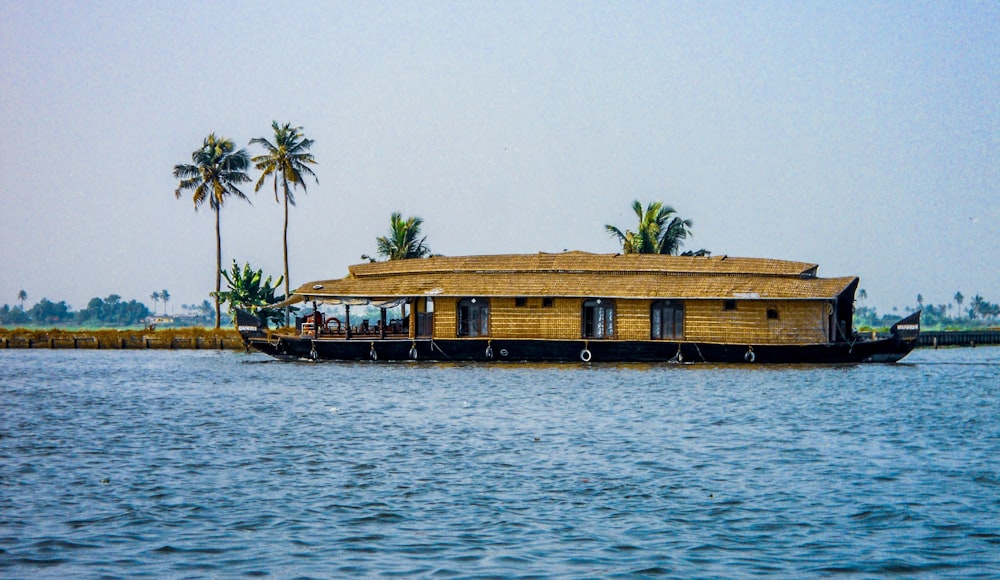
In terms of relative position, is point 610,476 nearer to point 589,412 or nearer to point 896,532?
point 896,532

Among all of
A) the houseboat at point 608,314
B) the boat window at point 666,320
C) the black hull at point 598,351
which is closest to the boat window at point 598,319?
the houseboat at point 608,314

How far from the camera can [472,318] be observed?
156 ft

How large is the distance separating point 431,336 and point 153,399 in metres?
18.0

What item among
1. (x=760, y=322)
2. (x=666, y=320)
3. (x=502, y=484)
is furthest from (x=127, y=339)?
(x=502, y=484)

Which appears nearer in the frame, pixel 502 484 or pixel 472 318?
pixel 502 484

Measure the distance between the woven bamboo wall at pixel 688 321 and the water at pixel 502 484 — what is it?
458 inches

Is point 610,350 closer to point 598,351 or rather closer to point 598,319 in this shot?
point 598,351

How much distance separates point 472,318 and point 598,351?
574 cm

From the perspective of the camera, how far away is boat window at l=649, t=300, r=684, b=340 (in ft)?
150

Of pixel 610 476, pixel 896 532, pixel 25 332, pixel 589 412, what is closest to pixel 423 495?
pixel 610 476

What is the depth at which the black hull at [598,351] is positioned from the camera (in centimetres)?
4409

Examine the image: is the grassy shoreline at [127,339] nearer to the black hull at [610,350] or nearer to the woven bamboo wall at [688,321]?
the black hull at [610,350]

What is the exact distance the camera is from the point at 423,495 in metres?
15.2

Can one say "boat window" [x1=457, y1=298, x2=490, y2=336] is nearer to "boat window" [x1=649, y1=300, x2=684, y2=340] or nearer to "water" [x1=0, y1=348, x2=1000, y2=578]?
"boat window" [x1=649, y1=300, x2=684, y2=340]
